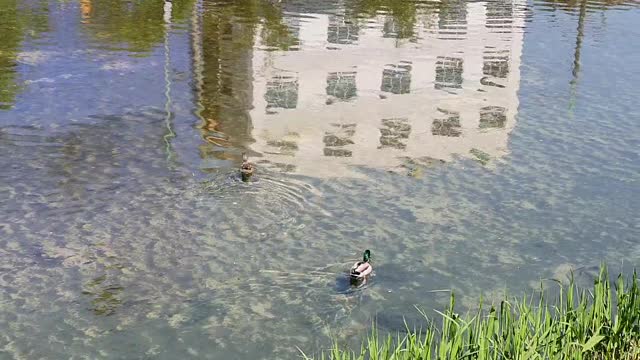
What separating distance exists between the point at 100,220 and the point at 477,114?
11.6 m

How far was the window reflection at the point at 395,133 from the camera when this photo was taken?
1961cm

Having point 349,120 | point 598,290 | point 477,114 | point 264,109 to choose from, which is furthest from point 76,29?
point 598,290

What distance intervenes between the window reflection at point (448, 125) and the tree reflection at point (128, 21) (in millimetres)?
10653

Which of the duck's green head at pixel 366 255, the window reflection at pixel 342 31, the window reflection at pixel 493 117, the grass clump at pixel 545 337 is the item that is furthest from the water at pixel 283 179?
the grass clump at pixel 545 337

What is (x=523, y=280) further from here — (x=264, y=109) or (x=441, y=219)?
(x=264, y=109)

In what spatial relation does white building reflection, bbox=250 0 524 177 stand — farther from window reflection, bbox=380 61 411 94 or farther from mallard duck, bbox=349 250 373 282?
mallard duck, bbox=349 250 373 282

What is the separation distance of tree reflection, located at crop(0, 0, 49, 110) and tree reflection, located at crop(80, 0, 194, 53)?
169 cm

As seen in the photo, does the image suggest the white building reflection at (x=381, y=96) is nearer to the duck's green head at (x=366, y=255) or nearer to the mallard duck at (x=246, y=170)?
the mallard duck at (x=246, y=170)

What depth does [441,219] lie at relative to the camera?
1547cm

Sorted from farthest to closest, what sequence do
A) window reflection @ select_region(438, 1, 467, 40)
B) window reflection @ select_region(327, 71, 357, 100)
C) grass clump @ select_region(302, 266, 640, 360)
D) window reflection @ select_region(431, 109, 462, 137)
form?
window reflection @ select_region(438, 1, 467, 40)
window reflection @ select_region(327, 71, 357, 100)
window reflection @ select_region(431, 109, 462, 137)
grass clump @ select_region(302, 266, 640, 360)

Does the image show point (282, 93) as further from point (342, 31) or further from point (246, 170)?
point (342, 31)

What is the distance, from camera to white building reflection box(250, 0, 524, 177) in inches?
758

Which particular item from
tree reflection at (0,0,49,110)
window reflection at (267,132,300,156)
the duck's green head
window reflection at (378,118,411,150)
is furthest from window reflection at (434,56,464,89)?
the duck's green head

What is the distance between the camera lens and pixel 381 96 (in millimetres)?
23797
